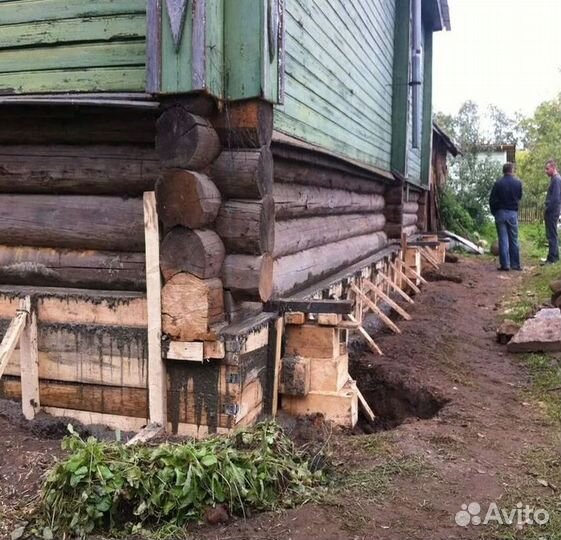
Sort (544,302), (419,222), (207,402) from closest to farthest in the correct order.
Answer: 1. (207,402)
2. (544,302)
3. (419,222)

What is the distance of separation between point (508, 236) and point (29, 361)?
41.9 ft

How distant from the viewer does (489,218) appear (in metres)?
25.3

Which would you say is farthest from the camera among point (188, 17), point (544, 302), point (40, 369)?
point (544, 302)

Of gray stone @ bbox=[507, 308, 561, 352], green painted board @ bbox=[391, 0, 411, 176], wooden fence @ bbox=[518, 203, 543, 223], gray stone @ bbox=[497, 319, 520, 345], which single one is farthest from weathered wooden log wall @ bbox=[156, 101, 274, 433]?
wooden fence @ bbox=[518, 203, 543, 223]

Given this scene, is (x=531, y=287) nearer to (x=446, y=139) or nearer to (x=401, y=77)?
(x=401, y=77)

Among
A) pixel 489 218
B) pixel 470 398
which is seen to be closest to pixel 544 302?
pixel 470 398

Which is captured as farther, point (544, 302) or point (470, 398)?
point (544, 302)

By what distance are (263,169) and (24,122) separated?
64.2 inches

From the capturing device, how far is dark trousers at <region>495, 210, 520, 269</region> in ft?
47.1

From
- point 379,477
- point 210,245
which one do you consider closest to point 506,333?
point 379,477

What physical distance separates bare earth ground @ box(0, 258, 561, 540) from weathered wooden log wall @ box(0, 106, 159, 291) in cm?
103

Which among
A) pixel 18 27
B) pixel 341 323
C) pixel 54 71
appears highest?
pixel 18 27

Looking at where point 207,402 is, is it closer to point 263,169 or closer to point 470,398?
point 263,169

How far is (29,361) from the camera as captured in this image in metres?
4.19
